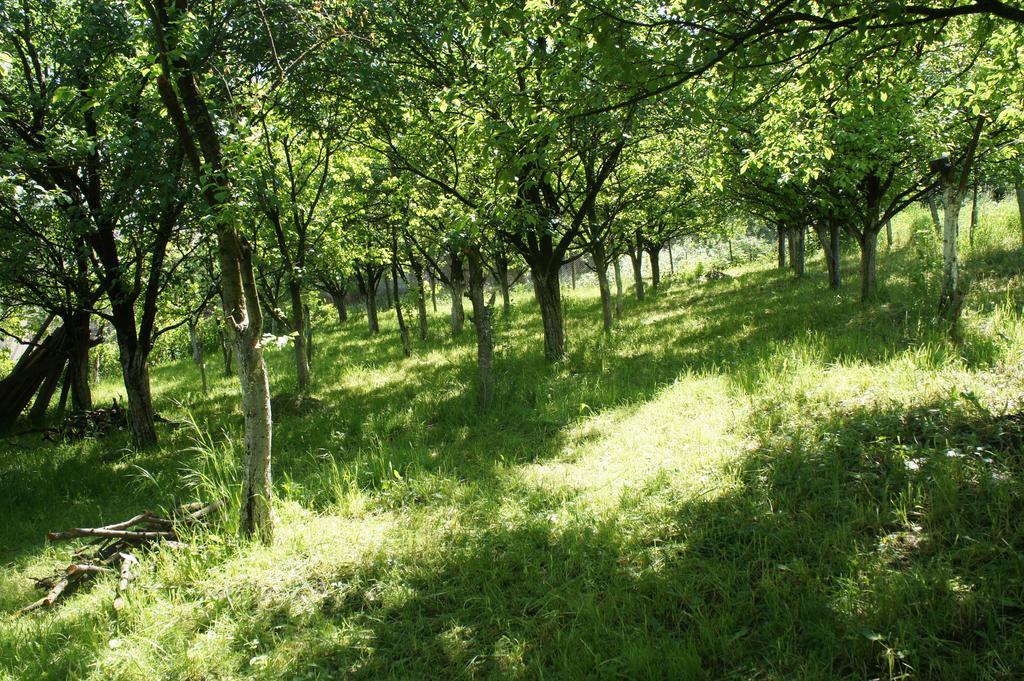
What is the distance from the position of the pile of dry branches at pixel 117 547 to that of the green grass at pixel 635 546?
15 centimetres

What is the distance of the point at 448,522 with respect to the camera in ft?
14.9

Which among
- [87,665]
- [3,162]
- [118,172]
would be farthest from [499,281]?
[87,665]

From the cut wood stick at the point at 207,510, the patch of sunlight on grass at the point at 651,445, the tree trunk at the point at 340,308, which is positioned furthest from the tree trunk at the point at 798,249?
the tree trunk at the point at 340,308

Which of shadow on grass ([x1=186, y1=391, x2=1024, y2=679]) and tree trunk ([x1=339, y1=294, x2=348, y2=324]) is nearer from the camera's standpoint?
shadow on grass ([x1=186, y1=391, x2=1024, y2=679])

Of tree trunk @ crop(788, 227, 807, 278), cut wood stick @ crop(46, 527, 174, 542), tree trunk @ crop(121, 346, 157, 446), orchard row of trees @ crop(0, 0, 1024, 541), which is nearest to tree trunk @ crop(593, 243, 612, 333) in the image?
orchard row of trees @ crop(0, 0, 1024, 541)

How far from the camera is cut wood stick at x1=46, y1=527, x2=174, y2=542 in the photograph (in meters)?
4.11

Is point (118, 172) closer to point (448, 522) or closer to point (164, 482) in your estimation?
point (164, 482)

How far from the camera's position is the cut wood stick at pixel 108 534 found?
13.5 feet

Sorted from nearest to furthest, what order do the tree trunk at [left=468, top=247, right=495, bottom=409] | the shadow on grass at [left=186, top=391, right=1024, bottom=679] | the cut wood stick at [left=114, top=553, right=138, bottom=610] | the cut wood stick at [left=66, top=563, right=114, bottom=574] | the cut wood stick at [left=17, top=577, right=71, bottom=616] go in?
the shadow on grass at [left=186, top=391, right=1024, bottom=679]
the cut wood stick at [left=114, top=553, right=138, bottom=610]
the cut wood stick at [left=17, top=577, right=71, bottom=616]
the cut wood stick at [left=66, top=563, right=114, bottom=574]
the tree trunk at [left=468, top=247, right=495, bottom=409]

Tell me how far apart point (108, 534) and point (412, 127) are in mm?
6663

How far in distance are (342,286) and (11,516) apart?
73.1ft

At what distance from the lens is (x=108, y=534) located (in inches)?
169

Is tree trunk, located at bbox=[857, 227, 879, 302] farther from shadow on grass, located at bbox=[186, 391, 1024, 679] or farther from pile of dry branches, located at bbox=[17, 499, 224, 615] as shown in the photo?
pile of dry branches, located at bbox=[17, 499, 224, 615]

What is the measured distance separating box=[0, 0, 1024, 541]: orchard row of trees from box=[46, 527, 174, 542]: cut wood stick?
33.8 inches
